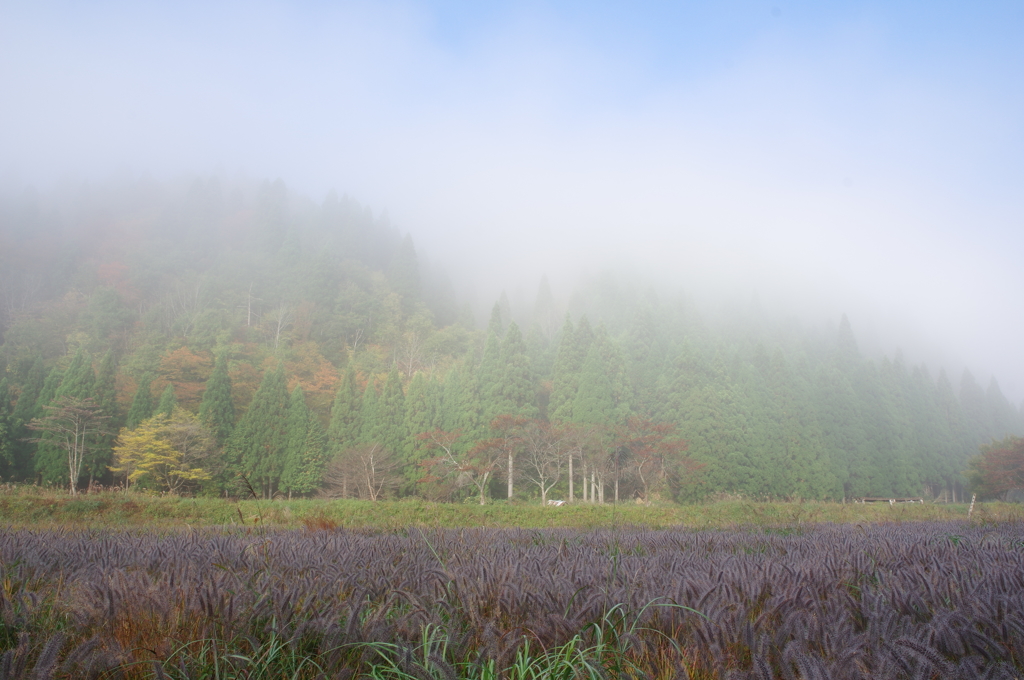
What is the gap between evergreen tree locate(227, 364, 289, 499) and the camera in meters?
29.4

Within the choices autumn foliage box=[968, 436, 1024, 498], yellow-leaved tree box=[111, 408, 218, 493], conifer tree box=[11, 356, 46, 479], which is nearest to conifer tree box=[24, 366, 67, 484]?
conifer tree box=[11, 356, 46, 479]

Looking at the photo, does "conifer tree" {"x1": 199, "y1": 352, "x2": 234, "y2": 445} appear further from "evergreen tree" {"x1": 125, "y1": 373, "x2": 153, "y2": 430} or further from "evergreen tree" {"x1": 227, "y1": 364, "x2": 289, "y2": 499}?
"evergreen tree" {"x1": 125, "y1": 373, "x2": 153, "y2": 430}

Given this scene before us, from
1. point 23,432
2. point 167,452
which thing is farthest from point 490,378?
point 23,432

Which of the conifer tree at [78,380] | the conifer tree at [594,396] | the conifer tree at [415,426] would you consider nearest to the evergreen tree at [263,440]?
the conifer tree at [415,426]

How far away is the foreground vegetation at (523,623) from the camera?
4.64 ft

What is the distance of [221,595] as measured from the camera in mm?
1914

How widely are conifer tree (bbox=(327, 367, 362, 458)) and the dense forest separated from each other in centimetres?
13

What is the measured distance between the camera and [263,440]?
30.0 meters

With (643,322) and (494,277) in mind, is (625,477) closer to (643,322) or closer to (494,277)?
(643,322)

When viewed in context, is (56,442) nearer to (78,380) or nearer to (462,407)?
(78,380)

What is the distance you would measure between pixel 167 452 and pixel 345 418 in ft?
30.0

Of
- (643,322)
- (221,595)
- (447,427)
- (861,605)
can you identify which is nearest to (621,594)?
(861,605)

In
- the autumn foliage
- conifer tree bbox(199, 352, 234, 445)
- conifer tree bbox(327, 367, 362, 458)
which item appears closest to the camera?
conifer tree bbox(199, 352, 234, 445)

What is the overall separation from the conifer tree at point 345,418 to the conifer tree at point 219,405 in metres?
5.66
